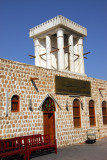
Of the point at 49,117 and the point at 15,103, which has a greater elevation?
the point at 15,103

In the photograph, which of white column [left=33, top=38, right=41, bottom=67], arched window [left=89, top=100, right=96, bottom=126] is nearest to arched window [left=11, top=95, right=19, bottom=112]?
arched window [left=89, top=100, right=96, bottom=126]

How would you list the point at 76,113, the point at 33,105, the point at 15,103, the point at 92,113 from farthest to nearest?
the point at 92,113, the point at 76,113, the point at 33,105, the point at 15,103

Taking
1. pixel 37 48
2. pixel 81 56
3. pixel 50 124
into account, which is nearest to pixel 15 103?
pixel 50 124

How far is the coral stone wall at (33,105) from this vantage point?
8.94 metres

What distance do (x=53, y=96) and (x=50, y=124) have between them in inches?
59.1

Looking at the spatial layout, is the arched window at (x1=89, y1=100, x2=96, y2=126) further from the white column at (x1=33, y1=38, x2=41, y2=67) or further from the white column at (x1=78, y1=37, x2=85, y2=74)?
the white column at (x1=33, y1=38, x2=41, y2=67)

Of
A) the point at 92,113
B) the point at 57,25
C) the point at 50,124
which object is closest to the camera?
the point at 50,124

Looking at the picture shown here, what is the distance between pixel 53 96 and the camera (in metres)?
11.3

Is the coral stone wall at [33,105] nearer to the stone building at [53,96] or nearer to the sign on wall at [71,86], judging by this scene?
the stone building at [53,96]

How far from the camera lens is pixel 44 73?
11094 mm

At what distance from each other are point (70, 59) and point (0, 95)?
363 inches

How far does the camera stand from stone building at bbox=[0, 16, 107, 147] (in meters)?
9.17

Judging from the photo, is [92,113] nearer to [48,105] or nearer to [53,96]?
[53,96]

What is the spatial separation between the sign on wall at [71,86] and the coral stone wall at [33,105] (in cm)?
26
